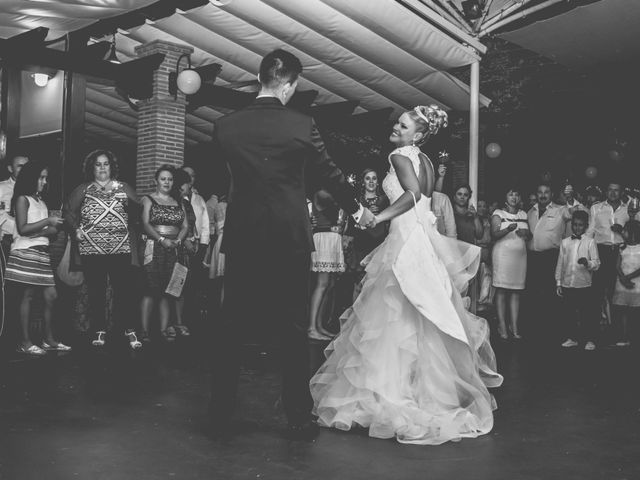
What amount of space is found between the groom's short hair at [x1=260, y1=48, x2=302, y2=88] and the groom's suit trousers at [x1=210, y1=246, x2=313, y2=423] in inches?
29.5

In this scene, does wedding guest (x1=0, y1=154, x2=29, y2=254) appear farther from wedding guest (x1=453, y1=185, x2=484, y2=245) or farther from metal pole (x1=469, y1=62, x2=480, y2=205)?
metal pole (x1=469, y1=62, x2=480, y2=205)

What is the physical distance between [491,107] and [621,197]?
560cm

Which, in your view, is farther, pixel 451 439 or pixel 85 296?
pixel 85 296

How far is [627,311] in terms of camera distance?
7.43 meters

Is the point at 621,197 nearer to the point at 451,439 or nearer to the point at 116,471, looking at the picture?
the point at 451,439

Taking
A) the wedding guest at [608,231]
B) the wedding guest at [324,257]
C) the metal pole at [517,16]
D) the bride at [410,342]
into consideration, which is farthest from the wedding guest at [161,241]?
the wedding guest at [608,231]

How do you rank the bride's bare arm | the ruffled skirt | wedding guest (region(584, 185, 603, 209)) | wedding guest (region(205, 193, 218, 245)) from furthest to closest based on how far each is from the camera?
wedding guest (region(584, 185, 603, 209)) < wedding guest (region(205, 193, 218, 245)) < the bride's bare arm < the ruffled skirt

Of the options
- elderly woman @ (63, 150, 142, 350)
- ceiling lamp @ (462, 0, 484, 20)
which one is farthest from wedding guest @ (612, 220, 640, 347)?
elderly woman @ (63, 150, 142, 350)

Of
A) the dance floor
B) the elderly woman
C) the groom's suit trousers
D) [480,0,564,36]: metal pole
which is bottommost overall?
the dance floor

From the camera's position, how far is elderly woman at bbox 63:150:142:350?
5957mm

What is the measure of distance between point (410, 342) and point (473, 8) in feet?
19.1

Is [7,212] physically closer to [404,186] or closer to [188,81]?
[188,81]

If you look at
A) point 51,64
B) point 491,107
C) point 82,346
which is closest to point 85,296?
point 82,346

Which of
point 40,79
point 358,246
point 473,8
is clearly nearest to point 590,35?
point 473,8
